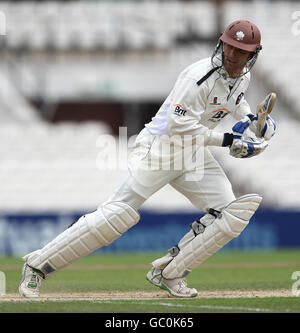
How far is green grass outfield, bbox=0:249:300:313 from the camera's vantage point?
5.79 metres

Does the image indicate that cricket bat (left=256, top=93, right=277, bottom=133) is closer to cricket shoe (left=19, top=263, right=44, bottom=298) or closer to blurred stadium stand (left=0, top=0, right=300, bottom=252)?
cricket shoe (left=19, top=263, right=44, bottom=298)

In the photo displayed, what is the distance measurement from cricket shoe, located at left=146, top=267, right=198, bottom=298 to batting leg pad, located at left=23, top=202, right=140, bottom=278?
684mm

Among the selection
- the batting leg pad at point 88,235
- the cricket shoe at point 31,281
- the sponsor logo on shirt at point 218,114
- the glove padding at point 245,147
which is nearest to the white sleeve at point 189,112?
the glove padding at point 245,147

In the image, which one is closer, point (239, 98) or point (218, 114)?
point (218, 114)

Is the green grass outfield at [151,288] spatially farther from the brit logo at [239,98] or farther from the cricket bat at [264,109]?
the brit logo at [239,98]

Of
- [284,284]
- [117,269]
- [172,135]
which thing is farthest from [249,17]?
[172,135]

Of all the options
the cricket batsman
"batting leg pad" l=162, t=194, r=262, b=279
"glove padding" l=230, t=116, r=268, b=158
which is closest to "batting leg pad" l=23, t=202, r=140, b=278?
the cricket batsman

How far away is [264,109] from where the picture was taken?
6488mm

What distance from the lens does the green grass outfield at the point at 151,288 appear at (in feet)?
19.0

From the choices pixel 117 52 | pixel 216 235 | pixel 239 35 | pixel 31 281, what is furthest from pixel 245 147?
pixel 117 52

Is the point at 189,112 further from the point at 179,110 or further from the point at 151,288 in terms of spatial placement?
the point at 151,288

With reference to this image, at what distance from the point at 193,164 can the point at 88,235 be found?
1.00 meters

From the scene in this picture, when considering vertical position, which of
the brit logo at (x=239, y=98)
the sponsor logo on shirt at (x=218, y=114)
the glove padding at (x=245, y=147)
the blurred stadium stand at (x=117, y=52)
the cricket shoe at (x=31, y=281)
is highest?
the blurred stadium stand at (x=117, y=52)

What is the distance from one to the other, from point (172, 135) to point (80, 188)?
9135 mm
